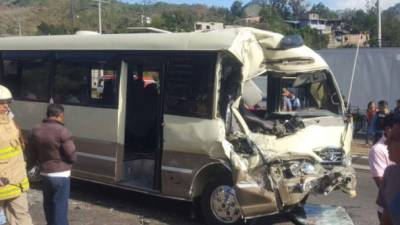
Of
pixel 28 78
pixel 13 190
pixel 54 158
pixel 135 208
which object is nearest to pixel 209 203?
pixel 135 208

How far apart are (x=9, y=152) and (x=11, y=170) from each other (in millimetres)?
165

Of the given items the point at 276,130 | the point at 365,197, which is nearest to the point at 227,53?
the point at 276,130

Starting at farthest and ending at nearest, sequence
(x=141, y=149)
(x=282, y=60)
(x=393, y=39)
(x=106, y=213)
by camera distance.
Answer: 1. (x=393, y=39)
2. (x=141, y=149)
3. (x=106, y=213)
4. (x=282, y=60)

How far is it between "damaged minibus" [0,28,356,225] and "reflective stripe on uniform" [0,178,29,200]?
2489mm

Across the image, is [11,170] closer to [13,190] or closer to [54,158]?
[13,190]

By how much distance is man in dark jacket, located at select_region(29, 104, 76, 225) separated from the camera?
20.5 feet

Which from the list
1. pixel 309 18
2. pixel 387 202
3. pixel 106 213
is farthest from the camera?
pixel 309 18

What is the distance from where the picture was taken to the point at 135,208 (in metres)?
8.98

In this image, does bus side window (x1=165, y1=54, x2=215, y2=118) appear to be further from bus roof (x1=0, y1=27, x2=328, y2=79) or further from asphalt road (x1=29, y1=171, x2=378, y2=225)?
asphalt road (x1=29, y1=171, x2=378, y2=225)

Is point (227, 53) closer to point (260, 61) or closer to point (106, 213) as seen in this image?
point (260, 61)

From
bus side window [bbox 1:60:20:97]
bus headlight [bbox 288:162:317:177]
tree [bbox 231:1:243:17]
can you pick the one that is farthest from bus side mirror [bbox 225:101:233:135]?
tree [bbox 231:1:243:17]

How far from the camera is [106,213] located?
8633 millimetres

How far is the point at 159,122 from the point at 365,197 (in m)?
3.66

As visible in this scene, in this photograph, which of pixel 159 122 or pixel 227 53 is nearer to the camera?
pixel 227 53
